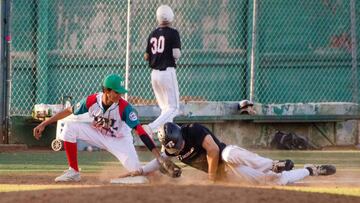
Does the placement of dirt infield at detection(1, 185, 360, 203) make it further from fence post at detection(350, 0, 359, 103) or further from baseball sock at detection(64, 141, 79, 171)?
fence post at detection(350, 0, 359, 103)

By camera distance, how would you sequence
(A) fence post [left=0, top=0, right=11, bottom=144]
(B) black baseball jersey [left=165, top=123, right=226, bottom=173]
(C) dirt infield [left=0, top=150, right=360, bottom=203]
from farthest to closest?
(A) fence post [left=0, top=0, right=11, bottom=144] → (B) black baseball jersey [left=165, top=123, right=226, bottom=173] → (C) dirt infield [left=0, top=150, right=360, bottom=203]

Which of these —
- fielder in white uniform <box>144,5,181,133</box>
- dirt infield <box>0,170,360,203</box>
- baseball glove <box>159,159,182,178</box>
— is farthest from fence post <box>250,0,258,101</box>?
dirt infield <box>0,170,360,203</box>

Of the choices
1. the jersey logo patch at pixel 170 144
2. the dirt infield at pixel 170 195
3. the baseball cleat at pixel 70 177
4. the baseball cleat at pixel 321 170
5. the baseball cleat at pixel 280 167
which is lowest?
the baseball cleat at pixel 70 177

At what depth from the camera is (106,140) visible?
393 inches

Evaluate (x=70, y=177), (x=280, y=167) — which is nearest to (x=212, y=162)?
(x=280, y=167)

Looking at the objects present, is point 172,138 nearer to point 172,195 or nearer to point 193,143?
point 193,143

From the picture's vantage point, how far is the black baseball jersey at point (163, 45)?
514 inches

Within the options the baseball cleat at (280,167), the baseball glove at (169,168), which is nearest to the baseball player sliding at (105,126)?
the baseball glove at (169,168)

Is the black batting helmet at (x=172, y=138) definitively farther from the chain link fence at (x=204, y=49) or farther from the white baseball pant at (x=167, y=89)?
the chain link fence at (x=204, y=49)

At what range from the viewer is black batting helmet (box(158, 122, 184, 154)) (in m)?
9.02

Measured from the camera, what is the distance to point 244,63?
698 inches

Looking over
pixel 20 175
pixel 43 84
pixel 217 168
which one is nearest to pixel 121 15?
pixel 43 84

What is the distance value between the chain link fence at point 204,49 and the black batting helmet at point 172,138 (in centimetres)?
780

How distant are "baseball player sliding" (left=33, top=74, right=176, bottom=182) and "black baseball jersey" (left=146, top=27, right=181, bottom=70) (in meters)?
3.18
